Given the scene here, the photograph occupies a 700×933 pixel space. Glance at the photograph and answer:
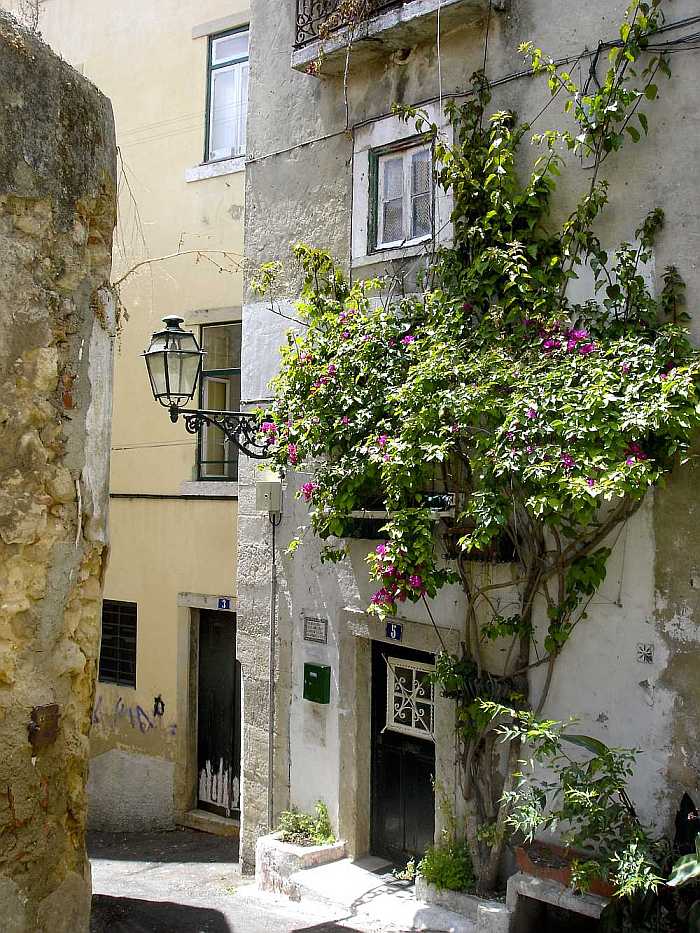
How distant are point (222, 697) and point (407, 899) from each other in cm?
449

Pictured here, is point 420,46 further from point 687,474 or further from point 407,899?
point 407,899

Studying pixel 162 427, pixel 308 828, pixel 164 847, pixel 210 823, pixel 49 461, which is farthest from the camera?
pixel 162 427

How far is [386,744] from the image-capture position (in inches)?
295

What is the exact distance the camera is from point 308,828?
7.66m

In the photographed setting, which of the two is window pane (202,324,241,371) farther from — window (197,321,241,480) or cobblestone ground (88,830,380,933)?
cobblestone ground (88,830,380,933)

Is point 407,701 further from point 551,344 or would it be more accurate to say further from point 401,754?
point 551,344

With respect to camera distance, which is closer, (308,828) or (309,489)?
(309,489)

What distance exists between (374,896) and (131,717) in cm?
530

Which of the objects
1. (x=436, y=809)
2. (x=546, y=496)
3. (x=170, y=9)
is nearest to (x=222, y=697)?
(x=436, y=809)

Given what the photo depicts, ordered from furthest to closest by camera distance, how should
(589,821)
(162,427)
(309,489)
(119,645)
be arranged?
1. (119,645)
2. (162,427)
3. (309,489)
4. (589,821)

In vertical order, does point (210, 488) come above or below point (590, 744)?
above

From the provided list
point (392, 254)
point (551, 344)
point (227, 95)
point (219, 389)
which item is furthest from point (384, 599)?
point (227, 95)

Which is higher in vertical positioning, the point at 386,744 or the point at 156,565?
the point at 156,565

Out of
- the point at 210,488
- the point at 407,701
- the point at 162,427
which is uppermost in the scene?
the point at 162,427
